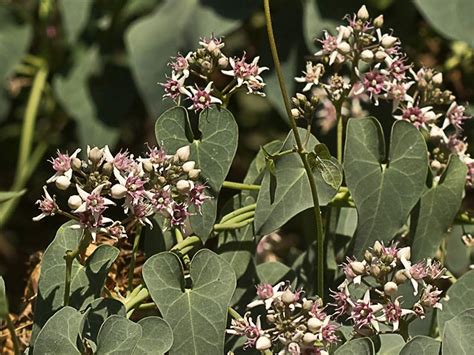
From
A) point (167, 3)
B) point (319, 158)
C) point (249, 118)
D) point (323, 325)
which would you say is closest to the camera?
point (323, 325)

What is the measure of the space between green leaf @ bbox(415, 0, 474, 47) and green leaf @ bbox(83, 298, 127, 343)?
843 millimetres

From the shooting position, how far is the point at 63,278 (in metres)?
0.89

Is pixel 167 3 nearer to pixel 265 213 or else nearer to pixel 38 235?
pixel 38 235

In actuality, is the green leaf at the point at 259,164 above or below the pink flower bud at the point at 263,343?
above

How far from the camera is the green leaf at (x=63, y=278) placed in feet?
2.87

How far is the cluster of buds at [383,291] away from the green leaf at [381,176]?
0.06m

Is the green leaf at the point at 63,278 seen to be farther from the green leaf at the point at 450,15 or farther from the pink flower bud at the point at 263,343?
the green leaf at the point at 450,15

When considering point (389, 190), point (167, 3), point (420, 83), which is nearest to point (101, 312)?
point (389, 190)

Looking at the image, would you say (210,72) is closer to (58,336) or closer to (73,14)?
(58,336)

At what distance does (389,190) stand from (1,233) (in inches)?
58.4

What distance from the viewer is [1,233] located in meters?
2.27

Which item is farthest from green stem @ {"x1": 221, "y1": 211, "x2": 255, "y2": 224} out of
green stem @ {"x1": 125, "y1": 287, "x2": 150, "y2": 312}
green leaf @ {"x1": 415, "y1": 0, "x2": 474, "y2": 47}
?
green leaf @ {"x1": 415, "y1": 0, "x2": 474, "y2": 47}

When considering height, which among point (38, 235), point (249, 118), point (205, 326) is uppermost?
point (205, 326)

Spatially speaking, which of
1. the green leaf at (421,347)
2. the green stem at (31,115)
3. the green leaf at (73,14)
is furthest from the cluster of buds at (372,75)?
the green stem at (31,115)
